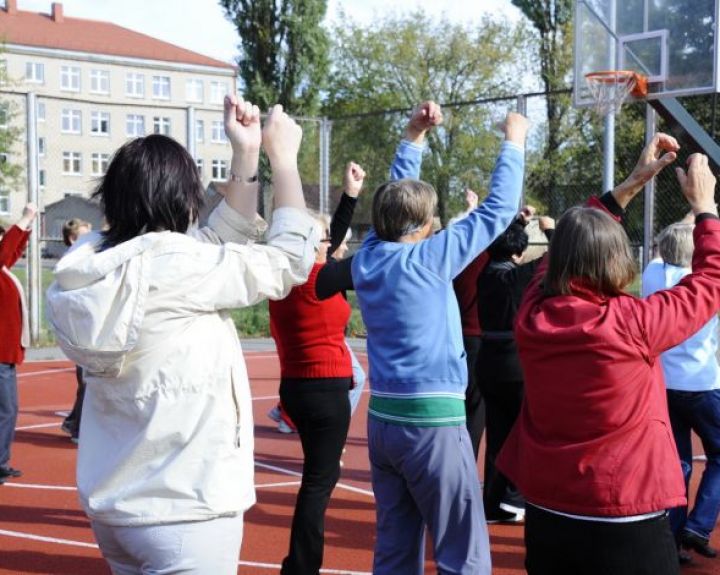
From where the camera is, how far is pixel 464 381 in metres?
3.96

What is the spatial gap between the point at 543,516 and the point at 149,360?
1.46m

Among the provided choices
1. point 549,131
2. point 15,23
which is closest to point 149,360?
point 549,131

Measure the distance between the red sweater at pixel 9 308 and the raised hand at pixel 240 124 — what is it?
5.03 metres

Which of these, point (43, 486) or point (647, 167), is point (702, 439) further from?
point (43, 486)

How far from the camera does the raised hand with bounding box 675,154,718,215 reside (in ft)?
10.5

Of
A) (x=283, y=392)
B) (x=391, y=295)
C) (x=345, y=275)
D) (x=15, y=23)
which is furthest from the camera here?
(x=15, y=23)

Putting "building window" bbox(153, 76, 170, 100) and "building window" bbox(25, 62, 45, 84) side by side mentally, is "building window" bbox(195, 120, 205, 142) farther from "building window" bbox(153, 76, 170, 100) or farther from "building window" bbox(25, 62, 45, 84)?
"building window" bbox(153, 76, 170, 100)

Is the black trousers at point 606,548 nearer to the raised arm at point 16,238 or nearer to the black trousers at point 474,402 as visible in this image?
the black trousers at point 474,402

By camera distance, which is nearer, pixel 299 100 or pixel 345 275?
pixel 345 275

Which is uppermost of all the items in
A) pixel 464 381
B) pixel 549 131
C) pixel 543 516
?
pixel 549 131

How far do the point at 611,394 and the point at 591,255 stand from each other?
0.44 m

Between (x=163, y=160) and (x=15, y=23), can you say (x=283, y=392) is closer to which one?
(x=163, y=160)

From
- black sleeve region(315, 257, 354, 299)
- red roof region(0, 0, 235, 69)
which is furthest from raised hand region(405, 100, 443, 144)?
red roof region(0, 0, 235, 69)

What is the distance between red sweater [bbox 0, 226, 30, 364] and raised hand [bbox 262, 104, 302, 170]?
5106mm
